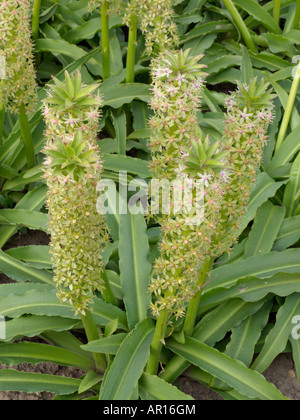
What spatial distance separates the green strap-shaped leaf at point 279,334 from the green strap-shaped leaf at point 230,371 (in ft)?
1.12

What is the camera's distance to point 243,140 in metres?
2.71

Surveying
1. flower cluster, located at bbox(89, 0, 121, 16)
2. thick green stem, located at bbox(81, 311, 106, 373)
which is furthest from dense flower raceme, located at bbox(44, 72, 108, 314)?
flower cluster, located at bbox(89, 0, 121, 16)

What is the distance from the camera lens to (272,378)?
3.98 meters

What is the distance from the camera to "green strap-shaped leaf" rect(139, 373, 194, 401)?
338 cm

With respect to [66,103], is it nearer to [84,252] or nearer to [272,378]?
[84,252]

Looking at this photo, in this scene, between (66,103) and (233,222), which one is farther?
(233,222)

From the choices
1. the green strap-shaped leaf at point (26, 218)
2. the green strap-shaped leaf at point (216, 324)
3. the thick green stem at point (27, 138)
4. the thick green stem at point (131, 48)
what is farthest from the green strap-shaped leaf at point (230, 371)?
the thick green stem at point (131, 48)

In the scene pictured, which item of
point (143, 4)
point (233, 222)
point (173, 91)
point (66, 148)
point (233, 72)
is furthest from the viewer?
point (233, 72)

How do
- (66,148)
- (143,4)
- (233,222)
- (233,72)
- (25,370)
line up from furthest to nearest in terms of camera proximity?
(233,72) < (143,4) < (25,370) < (233,222) < (66,148)

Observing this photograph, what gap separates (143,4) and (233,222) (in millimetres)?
2202

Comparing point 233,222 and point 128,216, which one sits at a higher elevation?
point 128,216

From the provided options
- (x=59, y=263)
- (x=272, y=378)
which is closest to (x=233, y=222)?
(x=59, y=263)

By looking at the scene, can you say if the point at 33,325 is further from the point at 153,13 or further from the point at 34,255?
the point at 153,13

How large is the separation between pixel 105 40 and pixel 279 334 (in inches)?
112
